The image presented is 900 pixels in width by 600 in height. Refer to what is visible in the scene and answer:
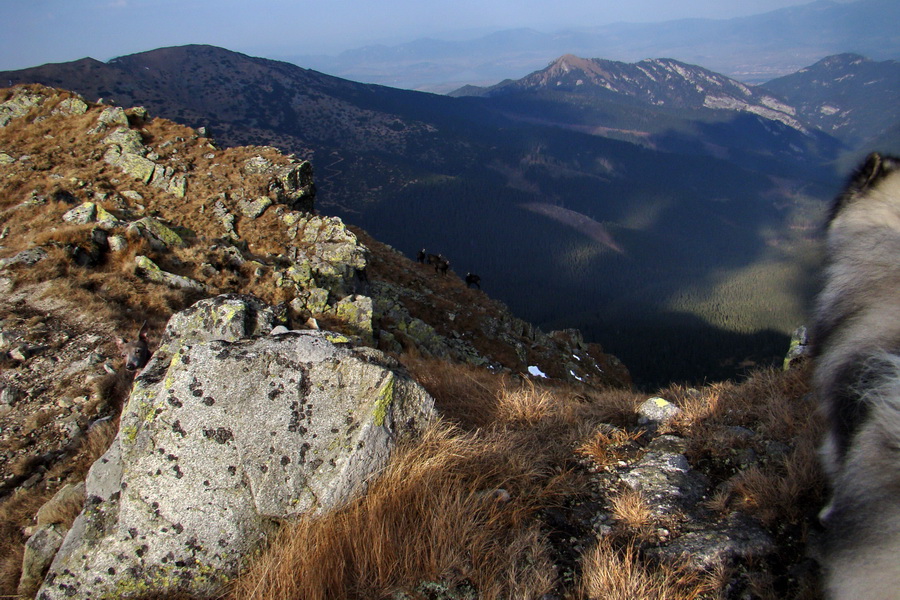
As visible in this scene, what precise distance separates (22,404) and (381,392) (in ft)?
15.9

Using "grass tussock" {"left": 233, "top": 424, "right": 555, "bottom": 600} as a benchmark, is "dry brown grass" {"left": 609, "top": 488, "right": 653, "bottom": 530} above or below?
below

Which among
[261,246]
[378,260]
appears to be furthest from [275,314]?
[378,260]

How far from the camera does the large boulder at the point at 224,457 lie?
2.89 m

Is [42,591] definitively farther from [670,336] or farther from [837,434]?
[670,336]

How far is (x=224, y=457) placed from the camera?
3180mm

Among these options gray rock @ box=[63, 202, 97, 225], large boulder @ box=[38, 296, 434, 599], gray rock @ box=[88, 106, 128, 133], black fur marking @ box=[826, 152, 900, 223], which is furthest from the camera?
gray rock @ box=[88, 106, 128, 133]

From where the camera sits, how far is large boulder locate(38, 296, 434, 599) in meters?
2.89

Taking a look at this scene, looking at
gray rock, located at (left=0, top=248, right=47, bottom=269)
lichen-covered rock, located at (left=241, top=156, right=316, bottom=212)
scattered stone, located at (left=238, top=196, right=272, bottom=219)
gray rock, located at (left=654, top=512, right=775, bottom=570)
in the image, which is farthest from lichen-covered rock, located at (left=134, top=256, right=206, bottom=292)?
lichen-covered rock, located at (left=241, top=156, right=316, bottom=212)

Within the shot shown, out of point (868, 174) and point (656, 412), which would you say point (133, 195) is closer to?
point (656, 412)

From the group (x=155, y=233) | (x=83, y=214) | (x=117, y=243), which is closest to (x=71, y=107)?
(x=83, y=214)

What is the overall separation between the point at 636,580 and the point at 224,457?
A: 9.08 ft

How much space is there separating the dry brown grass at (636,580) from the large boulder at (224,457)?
158cm

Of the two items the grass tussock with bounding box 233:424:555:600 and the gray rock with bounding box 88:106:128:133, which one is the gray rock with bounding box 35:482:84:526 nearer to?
the grass tussock with bounding box 233:424:555:600

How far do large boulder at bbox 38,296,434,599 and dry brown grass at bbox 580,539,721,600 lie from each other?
1.58 metres
